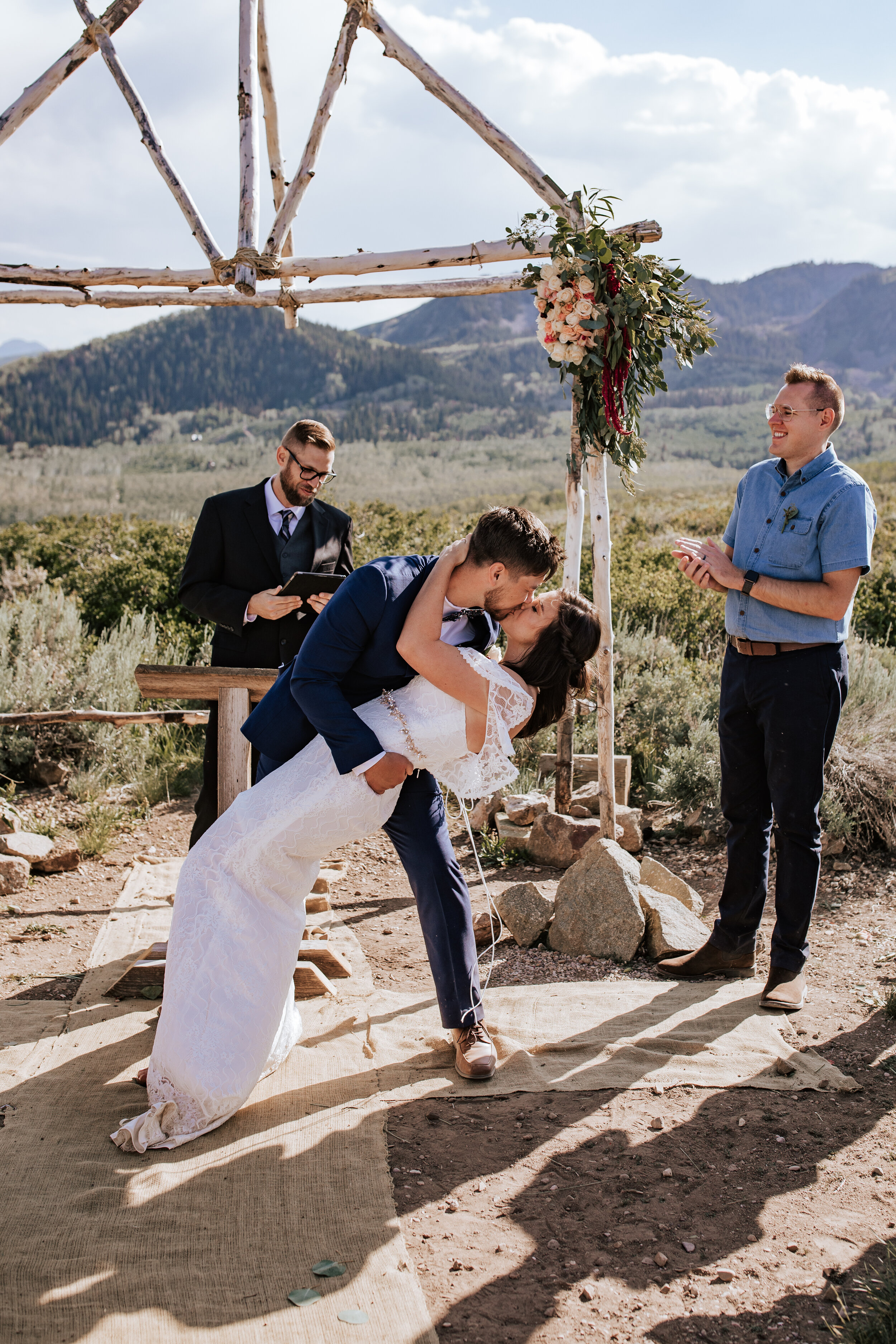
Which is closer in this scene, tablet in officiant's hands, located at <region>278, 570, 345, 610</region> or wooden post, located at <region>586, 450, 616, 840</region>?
tablet in officiant's hands, located at <region>278, 570, 345, 610</region>

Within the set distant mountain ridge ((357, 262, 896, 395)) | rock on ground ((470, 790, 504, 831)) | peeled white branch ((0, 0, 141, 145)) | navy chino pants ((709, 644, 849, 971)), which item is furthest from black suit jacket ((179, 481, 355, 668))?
distant mountain ridge ((357, 262, 896, 395))

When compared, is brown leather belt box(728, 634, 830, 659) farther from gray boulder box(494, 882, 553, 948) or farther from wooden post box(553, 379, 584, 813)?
gray boulder box(494, 882, 553, 948)

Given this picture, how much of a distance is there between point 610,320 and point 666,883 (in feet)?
9.01

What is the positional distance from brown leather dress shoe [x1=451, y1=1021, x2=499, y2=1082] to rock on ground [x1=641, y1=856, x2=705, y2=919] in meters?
1.66

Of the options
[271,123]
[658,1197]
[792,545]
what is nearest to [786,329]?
[271,123]

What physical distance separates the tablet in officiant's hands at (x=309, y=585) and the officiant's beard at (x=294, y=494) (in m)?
0.40

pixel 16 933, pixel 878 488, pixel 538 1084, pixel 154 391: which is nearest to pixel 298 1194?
pixel 538 1084

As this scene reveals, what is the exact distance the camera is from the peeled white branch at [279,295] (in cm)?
512

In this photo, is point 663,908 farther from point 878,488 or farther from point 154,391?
point 154,391

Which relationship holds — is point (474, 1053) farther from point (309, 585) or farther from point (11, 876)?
point (11, 876)

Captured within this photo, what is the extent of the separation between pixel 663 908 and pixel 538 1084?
4.69 feet

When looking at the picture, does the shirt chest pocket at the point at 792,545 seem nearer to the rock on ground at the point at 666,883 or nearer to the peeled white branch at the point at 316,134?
the rock on ground at the point at 666,883

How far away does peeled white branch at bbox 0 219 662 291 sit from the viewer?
5.07 meters

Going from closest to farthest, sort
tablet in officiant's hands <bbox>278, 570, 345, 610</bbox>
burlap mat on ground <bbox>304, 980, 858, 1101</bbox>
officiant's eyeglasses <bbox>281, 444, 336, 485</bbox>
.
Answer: burlap mat on ground <bbox>304, 980, 858, 1101</bbox>
tablet in officiant's hands <bbox>278, 570, 345, 610</bbox>
officiant's eyeglasses <bbox>281, 444, 336, 485</bbox>
